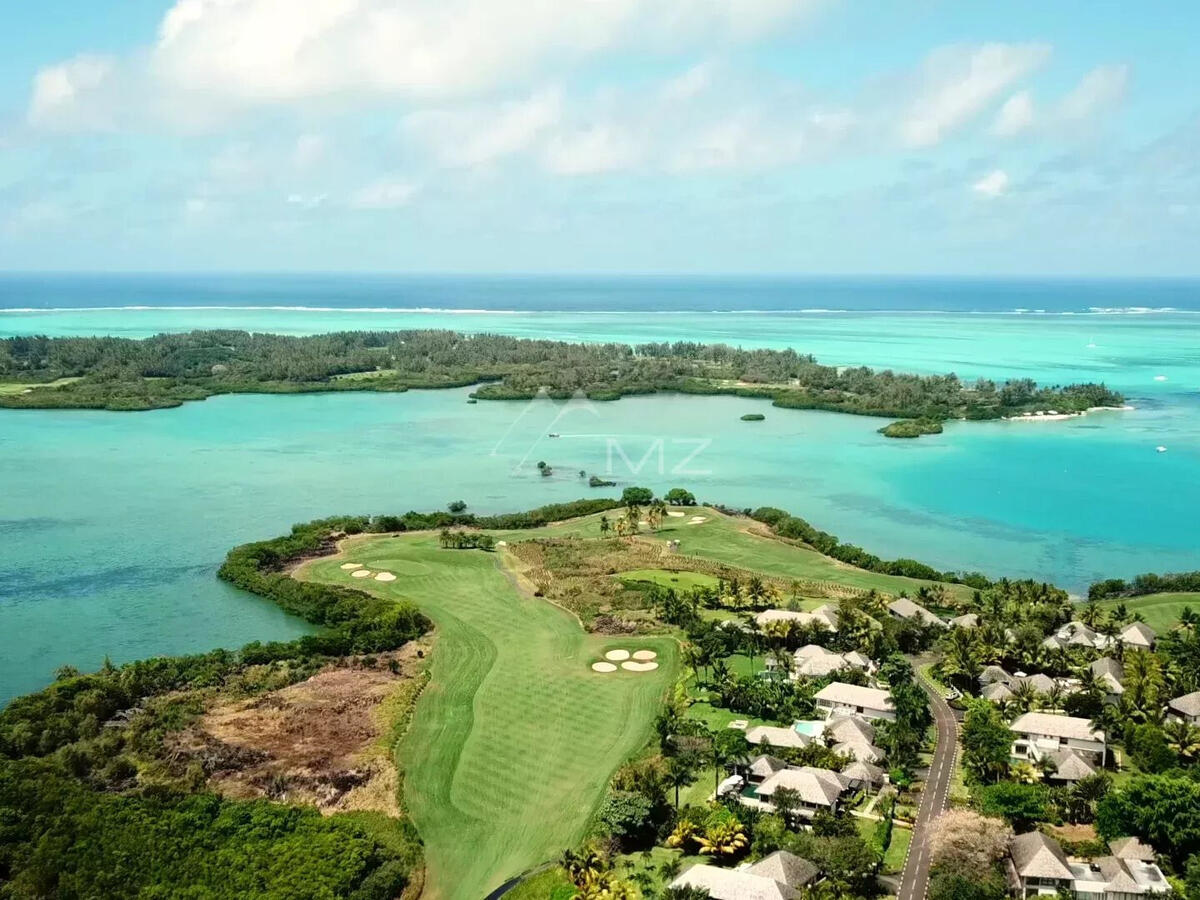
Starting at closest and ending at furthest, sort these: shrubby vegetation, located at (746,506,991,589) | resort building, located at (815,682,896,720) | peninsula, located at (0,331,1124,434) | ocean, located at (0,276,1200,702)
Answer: resort building, located at (815,682,896,720) < ocean, located at (0,276,1200,702) < shrubby vegetation, located at (746,506,991,589) < peninsula, located at (0,331,1124,434)

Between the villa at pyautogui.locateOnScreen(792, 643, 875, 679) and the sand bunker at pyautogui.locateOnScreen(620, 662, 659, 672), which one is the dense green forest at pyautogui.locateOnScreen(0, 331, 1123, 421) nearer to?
the villa at pyautogui.locateOnScreen(792, 643, 875, 679)

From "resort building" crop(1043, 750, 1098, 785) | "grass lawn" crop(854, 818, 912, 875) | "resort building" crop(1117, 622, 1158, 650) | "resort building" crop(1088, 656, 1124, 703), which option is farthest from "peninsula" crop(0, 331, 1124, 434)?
"grass lawn" crop(854, 818, 912, 875)

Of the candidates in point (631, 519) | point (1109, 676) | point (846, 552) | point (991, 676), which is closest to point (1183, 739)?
point (1109, 676)

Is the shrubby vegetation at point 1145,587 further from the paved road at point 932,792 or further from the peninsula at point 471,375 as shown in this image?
the peninsula at point 471,375

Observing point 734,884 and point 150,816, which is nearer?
point 734,884

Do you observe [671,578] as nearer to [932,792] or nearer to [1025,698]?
[1025,698]

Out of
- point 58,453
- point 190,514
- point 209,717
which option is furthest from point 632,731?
point 58,453

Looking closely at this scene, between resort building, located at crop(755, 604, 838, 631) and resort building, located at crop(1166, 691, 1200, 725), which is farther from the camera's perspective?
resort building, located at crop(755, 604, 838, 631)
